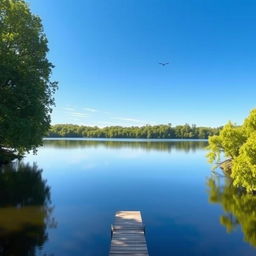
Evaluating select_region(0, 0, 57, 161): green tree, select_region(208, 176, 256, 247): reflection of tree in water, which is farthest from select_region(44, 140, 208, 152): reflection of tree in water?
select_region(0, 0, 57, 161): green tree

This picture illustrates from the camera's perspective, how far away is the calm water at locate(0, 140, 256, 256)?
738 inches

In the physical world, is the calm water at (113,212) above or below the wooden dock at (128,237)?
below

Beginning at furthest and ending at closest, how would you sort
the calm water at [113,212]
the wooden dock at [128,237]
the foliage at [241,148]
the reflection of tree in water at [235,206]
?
the foliage at [241,148] → the reflection of tree in water at [235,206] → the calm water at [113,212] → the wooden dock at [128,237]

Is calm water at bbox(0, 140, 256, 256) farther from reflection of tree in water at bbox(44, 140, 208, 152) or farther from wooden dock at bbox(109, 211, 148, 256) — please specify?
reflection of tree in water at bbox(44, 140, 208, 152)

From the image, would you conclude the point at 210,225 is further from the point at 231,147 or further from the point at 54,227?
the point at 231,147

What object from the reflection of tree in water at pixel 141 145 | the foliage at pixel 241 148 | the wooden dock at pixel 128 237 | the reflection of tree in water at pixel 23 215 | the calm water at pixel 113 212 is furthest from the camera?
the reflection of tree in water at pixel 141 145

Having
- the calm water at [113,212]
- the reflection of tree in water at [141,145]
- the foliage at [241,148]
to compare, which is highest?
the foliage at [241,148]

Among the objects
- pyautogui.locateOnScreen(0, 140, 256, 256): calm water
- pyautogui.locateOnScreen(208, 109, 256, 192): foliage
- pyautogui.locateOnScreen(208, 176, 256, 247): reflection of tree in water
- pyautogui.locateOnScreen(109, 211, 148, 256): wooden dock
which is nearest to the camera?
pyautogui.locateOnScreen(109, 211, 148, 256): wooden dock

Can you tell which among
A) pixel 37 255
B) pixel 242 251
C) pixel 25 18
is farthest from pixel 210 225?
pixel 25 18

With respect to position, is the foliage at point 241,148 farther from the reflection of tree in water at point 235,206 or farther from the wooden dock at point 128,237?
the wooden dock at point 128,237

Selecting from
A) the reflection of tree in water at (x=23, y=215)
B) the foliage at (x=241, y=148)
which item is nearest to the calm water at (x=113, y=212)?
the reflection of tree in water at (x=23, y=215)

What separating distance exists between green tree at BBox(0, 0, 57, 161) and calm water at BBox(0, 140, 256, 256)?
6.92 meters

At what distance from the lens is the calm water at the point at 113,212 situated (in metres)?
18.7

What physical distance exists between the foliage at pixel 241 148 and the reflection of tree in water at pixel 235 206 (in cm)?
134
